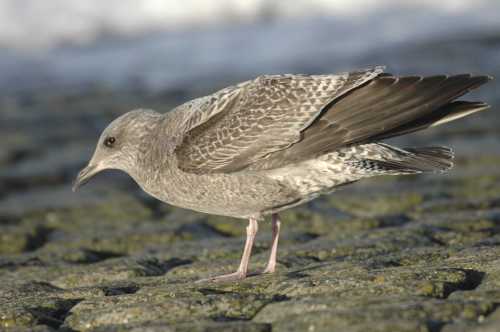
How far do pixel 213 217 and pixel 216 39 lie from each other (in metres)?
10.4

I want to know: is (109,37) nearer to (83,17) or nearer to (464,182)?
(83,17)

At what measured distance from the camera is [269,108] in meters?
4.95

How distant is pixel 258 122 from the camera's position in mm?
4934

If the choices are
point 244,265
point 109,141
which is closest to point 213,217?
point 109,141

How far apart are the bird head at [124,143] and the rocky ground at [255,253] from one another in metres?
0.51

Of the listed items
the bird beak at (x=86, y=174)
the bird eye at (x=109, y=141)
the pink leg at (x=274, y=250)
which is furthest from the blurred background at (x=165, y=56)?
the pink leg at (x=274, y=250)

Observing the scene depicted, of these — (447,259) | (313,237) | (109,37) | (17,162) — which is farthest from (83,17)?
(447,259)

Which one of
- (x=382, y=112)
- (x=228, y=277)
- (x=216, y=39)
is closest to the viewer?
(x=228, y=277)

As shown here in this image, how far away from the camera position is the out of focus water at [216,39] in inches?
524

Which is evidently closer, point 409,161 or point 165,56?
point 409,161

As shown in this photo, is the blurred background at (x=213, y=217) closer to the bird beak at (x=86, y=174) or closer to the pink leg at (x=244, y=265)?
the pink leg at (x=244, y=265)

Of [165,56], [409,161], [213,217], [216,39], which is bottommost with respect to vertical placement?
[213,217]

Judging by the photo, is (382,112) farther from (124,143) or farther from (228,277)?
(124,143)

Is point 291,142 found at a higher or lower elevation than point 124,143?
lower
